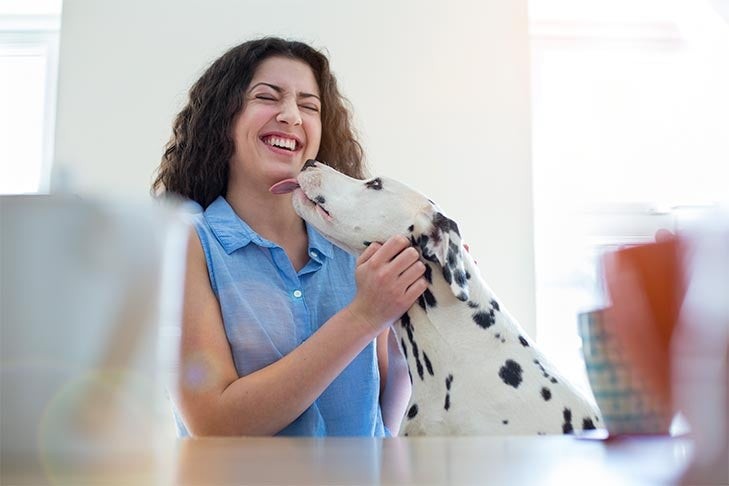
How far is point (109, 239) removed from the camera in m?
0.33

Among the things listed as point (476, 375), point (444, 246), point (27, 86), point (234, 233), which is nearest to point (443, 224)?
point (444, 246)

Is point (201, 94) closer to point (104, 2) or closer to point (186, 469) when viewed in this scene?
point (186, 469)

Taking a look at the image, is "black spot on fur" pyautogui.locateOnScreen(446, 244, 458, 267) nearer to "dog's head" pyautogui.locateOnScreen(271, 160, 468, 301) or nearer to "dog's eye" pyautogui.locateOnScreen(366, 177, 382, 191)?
"dog's head" pyautogui.locateOnScreen(271, 160, 468, 301)

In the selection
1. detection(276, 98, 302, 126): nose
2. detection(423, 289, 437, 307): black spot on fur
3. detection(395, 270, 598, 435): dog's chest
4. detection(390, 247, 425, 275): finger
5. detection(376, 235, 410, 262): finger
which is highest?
detection(276, 98, 302, 126): nose

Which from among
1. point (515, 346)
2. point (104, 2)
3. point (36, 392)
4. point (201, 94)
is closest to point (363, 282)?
point (515, 346)

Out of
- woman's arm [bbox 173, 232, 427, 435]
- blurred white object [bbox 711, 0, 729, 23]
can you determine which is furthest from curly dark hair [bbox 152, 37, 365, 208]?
blurred white object [bbox 711, 0, 729, 23]

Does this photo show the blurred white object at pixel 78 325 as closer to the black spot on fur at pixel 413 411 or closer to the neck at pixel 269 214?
the black spot on fur at pixel 413 411

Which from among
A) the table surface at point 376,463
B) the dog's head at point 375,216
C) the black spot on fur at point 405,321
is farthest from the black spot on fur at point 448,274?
the table surface at point 376,463

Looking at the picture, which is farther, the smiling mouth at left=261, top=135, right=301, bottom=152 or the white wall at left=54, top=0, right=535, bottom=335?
the white wall at left=54, top=0, right=535, bottom=335

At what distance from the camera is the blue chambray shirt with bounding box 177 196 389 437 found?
1.50 metres

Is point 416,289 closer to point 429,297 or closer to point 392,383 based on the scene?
point 429,297

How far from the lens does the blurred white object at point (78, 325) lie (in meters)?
0.32

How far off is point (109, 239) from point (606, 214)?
323 centimetres

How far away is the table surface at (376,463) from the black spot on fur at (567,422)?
26.2 inches
